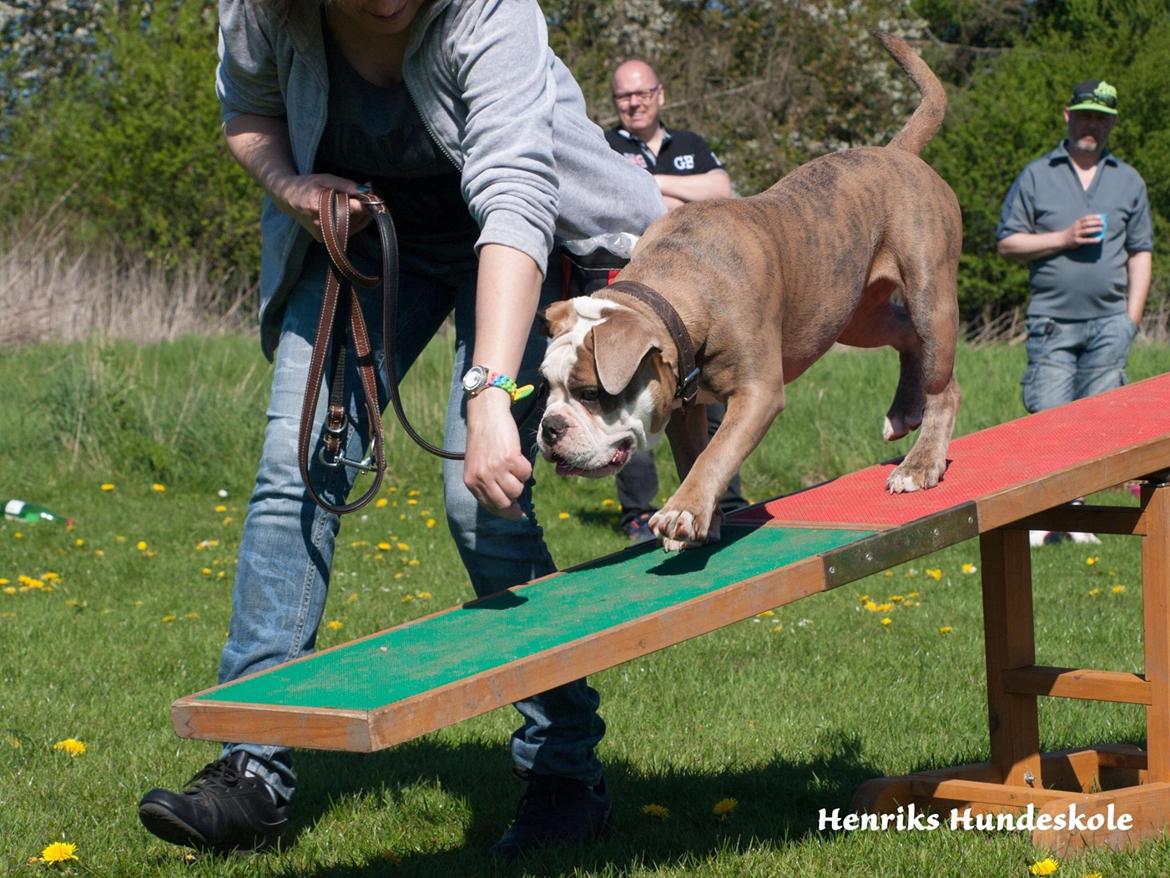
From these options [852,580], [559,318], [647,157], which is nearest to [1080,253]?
[647,157]

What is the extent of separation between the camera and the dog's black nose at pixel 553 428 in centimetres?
365

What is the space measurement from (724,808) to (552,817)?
558mm

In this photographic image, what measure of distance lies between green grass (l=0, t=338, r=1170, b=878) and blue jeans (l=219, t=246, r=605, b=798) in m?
0.32

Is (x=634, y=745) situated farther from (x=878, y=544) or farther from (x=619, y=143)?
(x=619, y=143)

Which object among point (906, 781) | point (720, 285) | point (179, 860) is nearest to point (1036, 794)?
point (906, 781)

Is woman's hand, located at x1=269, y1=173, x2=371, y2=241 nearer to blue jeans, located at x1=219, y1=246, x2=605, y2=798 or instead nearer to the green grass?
blue jeans, located at x1=219, y1=246, x2=605, y2=798

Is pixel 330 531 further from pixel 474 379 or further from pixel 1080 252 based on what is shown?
pixel 1080 252

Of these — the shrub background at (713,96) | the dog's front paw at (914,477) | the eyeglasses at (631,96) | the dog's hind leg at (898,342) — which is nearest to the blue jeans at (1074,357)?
the eyeglasses at (631,96)

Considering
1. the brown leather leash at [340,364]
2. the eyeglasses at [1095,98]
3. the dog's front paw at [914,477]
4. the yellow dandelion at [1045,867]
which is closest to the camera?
the yellow dandelion at [1045,867]

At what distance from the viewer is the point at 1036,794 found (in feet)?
12.5

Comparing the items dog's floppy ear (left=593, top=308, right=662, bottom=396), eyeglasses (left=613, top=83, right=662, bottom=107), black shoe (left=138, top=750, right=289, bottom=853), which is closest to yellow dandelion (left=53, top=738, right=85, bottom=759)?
black shoe (left=138, top=750, right=289, bottom=853)

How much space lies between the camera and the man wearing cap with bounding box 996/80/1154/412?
27.7 ft

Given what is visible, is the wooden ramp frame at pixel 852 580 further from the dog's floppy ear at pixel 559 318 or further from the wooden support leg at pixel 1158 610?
the dog's floppy ear at pixel 559 318

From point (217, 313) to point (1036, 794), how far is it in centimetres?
1532
